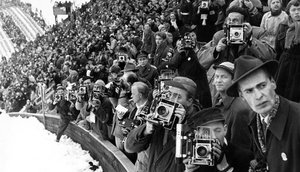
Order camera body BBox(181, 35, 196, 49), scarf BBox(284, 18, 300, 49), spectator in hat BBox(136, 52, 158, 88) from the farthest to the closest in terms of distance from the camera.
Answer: spectator in hat BBox(136, 52, 158, 88) → camera body BBox(181, 35, 196, 49) → scarf BBox(284, 18, 300, 49)

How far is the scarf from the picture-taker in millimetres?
5109

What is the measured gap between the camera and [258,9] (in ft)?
28.3

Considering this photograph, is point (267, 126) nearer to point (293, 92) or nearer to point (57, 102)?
point (293, 92)

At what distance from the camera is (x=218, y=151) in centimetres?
327

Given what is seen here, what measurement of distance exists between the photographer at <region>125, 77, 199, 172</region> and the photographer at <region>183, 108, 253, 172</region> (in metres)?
0.33

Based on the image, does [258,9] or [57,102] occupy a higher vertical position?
[258,9]

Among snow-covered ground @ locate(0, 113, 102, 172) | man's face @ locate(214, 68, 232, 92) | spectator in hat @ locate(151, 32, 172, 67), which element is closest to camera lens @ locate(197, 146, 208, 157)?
man's face @ locate(214, 68, 232, 92)

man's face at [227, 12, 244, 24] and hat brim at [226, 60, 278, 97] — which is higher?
man's face at [227, 12, 244, 24]

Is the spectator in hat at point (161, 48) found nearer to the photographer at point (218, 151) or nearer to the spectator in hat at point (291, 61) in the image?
the spectator in hat at point (291, 61)

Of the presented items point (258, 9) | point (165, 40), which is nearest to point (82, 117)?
point (165, 40)

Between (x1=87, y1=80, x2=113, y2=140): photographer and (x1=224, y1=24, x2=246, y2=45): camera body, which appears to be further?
(x1=87, y1=80, x2=113, y2=140): photographer

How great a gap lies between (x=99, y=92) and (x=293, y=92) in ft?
11.9

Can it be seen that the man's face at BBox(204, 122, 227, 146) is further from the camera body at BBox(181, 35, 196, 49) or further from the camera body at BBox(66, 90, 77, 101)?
the camera body at BBox(66, 90, 77, 101)

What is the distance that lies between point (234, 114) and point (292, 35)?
1366 mm
